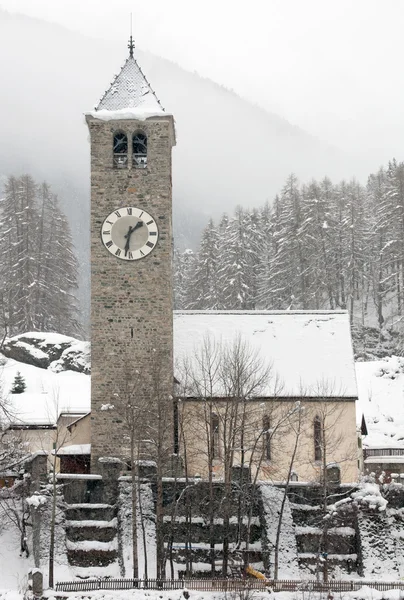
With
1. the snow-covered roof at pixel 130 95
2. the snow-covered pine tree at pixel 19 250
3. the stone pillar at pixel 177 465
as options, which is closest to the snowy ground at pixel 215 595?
the stone pillar at pixel 177 465

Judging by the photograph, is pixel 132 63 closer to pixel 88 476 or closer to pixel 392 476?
pixel 88 476

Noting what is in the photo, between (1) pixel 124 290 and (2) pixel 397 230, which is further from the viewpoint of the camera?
(2) pixel 397 230

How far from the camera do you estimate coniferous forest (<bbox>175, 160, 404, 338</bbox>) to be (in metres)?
67.7

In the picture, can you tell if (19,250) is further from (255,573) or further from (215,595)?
(215,595)

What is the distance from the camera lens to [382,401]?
53531mm

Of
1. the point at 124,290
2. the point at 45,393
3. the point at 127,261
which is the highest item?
the point at 127,261

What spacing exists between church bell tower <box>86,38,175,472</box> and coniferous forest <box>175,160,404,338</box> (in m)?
30.4

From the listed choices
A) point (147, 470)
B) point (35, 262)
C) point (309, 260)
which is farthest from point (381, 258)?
point (147, 470)

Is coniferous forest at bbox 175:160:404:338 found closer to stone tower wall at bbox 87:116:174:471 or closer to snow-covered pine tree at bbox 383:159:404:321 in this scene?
snow-covered pine tree at bbox 383:159:404:321

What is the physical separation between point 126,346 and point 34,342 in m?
23.9

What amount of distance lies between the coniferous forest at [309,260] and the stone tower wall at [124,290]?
30372 mm

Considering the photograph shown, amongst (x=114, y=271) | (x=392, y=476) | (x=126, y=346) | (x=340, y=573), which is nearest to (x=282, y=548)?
(x=340, y=573)

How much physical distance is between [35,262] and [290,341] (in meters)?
33.6

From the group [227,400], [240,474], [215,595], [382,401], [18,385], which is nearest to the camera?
[215,595]
